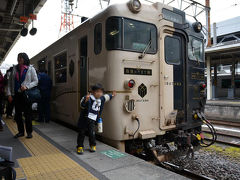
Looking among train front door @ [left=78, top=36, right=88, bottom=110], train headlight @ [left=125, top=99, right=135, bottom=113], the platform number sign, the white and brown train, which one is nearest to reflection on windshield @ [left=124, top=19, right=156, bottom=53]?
the white and brown train

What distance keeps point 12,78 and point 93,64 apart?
1.72 metres

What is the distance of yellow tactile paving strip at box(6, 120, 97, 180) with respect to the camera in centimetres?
268

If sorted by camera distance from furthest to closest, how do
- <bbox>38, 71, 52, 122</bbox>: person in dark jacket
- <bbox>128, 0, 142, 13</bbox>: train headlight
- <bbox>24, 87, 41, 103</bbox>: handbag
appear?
1. <bbox>38, 71, 52, 122</bbox>: person in dark jacket
2. <bbox>24, 87, 41, 103</bbox>: handbag
3. <bbox>128, 0, 142, 13</bbox>: train headlight

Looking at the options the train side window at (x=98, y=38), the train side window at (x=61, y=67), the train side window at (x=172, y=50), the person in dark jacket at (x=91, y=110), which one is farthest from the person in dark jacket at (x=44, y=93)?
the train side window at (x=172, y=50)

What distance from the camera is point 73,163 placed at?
3104 millimetres

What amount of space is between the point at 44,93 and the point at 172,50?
3.93 metres

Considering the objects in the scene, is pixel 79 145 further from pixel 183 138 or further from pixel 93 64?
pixel 183 138

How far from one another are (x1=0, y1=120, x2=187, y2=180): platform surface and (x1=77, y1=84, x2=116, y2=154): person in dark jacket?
231mm

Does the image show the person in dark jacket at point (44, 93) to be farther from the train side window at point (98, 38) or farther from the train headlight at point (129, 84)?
the train headlight at point (129, 84)

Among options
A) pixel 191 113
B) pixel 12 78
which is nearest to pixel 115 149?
pixel 191 113

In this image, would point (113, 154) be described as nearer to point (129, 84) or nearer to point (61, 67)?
point (129, 84)

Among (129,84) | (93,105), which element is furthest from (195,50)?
(93,105)

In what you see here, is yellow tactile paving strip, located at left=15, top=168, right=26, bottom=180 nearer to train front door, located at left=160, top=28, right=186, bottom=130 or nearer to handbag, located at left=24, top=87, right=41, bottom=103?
handbag, located at left=24, top=87, right=41, bottom=103

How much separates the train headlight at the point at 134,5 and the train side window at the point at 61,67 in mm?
2547
